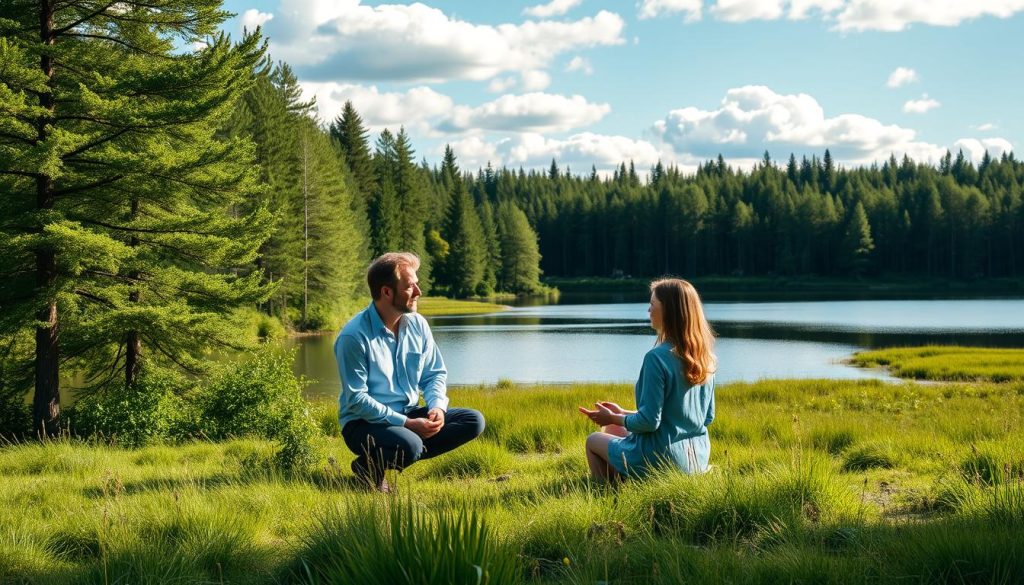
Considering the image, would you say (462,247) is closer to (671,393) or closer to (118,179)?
(118,179)

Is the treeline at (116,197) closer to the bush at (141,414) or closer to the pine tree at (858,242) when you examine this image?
the bush at (141,414)

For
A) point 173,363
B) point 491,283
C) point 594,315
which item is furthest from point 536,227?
point 173,363

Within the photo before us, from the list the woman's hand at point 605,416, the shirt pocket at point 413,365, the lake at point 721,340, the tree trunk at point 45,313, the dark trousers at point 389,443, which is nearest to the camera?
the woman's hand at point 605,416

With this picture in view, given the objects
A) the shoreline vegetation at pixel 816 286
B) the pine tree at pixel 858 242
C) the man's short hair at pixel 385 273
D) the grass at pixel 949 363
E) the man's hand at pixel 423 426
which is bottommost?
the grass at pixel 949 363

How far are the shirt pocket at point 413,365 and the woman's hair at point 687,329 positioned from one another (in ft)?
6.13

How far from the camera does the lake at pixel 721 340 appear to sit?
A: 24.6 meters

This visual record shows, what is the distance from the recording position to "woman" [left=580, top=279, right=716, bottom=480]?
481 centimetres

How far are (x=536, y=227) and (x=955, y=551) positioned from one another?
397ft

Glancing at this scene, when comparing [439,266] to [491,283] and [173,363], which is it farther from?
[173,363]

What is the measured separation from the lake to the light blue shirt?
11.4 metres

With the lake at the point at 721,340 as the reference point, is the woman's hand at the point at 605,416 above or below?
above

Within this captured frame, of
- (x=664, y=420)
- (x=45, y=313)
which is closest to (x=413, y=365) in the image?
(x=664, y=420)

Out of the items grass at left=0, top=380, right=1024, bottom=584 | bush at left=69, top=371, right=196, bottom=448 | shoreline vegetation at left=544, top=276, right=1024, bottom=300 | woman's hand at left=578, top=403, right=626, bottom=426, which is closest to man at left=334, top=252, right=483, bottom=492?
grass at left=0, top=380, right=1024, bottom=584

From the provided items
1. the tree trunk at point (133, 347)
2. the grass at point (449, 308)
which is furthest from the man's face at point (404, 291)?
the grass at point (449, 308)
